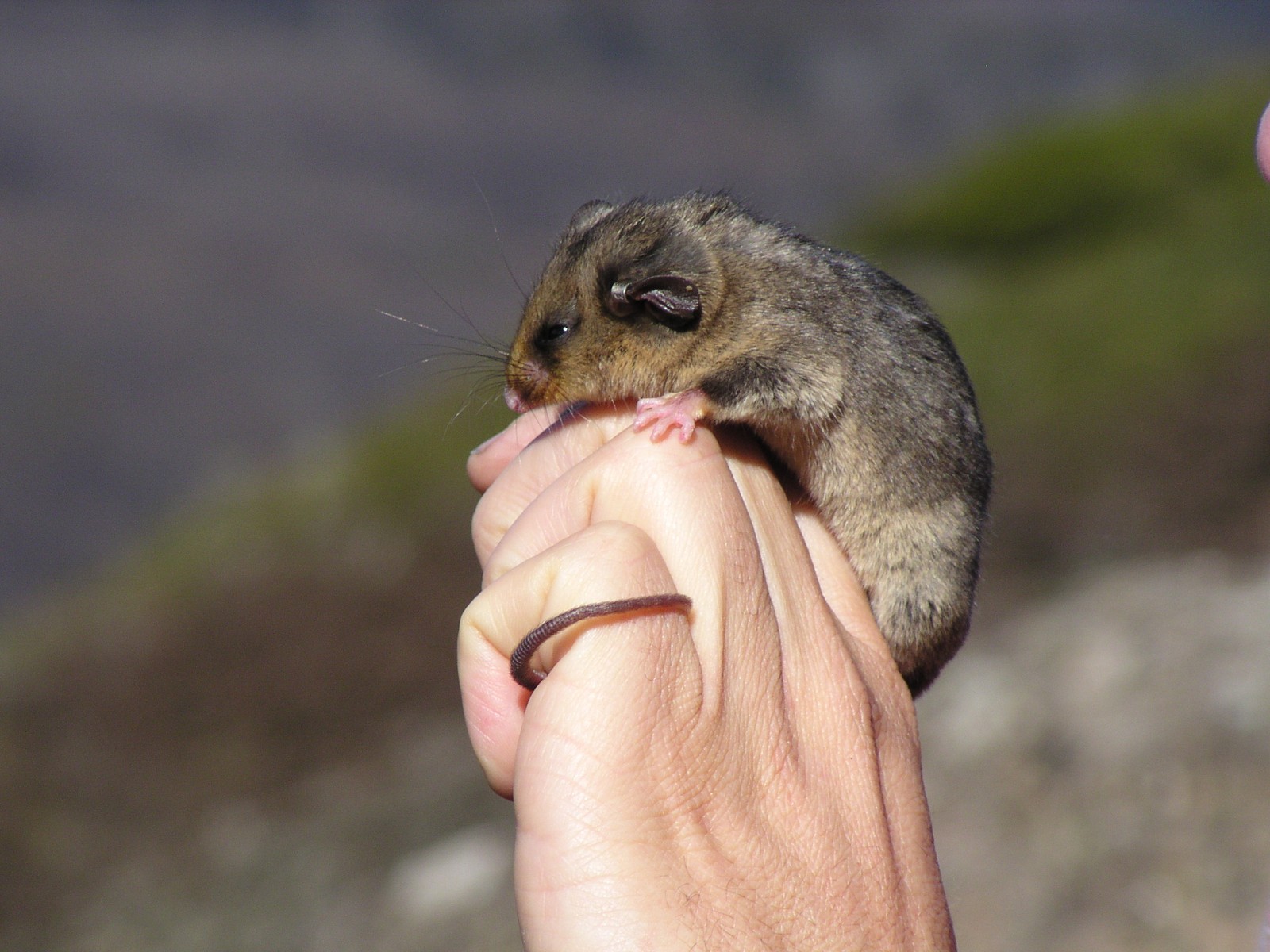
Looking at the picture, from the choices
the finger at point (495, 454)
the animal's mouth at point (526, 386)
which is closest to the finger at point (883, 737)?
the finger at point (495, 454)

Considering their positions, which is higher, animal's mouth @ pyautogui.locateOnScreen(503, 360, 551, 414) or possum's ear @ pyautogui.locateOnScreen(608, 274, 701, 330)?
possum's ear @ pyautogui.locateOnScreen(608, 274, 701, 330)

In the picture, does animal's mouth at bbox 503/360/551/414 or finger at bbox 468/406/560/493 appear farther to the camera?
animal's mouth at bbox 503/360/551/414

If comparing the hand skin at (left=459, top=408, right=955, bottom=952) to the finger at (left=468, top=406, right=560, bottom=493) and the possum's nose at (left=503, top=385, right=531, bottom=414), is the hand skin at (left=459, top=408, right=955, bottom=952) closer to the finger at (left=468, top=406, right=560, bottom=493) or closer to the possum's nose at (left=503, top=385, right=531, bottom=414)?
the finger at (left=468, top=406, right=560, bottom=493)

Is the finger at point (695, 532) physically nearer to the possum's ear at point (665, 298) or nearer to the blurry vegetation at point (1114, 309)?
the possum's ear at point (665, 298)

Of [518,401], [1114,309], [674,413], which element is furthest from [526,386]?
[1114,309]

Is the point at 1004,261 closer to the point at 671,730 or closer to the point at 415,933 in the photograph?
the point at 415,933

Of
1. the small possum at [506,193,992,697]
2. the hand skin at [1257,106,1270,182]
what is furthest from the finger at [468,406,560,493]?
the hand skin at [1257,106,1270,182]

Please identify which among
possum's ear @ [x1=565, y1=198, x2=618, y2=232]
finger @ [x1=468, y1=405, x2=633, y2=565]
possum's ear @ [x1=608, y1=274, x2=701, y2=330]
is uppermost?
possum's ear @ [x1=565, y1=198, x2=618, y2=232]
